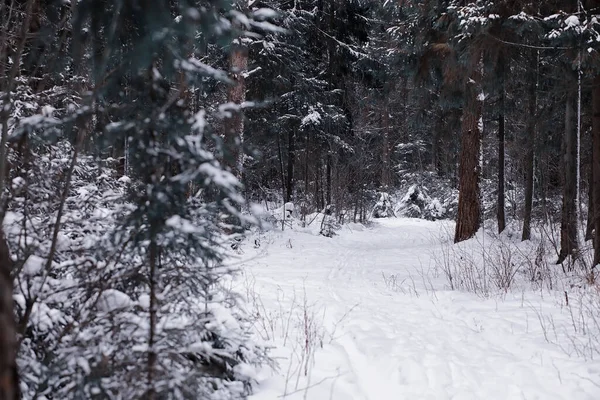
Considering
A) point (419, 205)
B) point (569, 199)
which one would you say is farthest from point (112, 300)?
point (419, 205)

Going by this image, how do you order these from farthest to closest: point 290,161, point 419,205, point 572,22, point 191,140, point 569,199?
point 419,205 → point 290,161 → point 569,199 → point 572,22 → point 191,140

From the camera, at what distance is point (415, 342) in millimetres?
3855

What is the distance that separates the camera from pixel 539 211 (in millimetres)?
14172

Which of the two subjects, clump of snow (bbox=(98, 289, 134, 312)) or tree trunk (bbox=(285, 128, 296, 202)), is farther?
tree trunk (bbox=(285, 128, 296, 202))

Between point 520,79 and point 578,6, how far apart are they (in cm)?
462

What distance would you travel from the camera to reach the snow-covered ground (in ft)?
9.57

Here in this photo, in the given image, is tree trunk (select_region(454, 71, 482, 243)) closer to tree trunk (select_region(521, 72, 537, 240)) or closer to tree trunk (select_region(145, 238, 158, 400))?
tree trunk (select_region(521, 72, 537, 240))

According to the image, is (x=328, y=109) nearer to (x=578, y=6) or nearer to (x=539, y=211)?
(x=539, y=211)

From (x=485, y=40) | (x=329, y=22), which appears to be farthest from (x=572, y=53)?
(x=329, y=22)

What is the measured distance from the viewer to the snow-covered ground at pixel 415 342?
2.92 metres

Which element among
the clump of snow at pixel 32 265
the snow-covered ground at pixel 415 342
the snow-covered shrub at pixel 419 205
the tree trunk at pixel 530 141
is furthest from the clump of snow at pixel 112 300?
the snow-covered shrub at pixel 419 205

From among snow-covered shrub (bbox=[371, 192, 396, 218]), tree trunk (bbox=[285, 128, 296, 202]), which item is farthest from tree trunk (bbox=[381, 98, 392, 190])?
tree trunk (bbox=[285, 128, 296, 202])

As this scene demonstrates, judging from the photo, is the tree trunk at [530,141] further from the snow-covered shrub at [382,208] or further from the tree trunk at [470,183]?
the snow-covered shrub at [382,208]

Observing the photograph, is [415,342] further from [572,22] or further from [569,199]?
[569,199]
